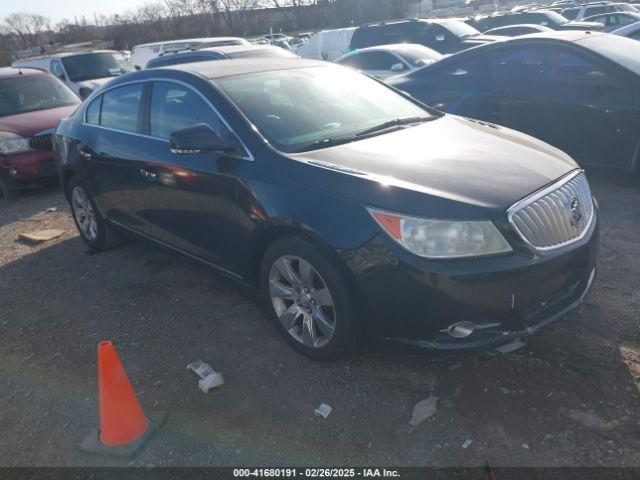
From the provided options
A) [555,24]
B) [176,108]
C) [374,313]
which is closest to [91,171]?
[176,108]

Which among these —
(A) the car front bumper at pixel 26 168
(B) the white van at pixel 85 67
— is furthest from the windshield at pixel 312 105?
(B) the white van at pixel 85 67

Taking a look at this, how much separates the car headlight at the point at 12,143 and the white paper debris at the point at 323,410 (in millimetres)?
6391

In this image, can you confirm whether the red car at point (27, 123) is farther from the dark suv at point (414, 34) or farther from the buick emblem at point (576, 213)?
the dark suv at point (414, 34)

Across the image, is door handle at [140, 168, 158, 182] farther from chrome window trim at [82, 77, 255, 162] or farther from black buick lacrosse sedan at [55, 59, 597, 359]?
chrome window trim at [82, 77, 255, 162]

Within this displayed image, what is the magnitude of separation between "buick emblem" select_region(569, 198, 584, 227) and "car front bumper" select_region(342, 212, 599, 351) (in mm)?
189

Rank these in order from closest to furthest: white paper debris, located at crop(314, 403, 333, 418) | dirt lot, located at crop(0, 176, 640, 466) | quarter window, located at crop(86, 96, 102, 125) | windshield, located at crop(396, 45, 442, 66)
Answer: dirt lot, located at crop(0, 176, 640, 466), white paper debris, located at crop(314, 403, 333, 418), quarter window, located at crop(86, 96, 102, 125), windshield, located at crop(396, 45, 442, 66)

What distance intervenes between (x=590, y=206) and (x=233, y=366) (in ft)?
7.74

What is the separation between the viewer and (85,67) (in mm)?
13320

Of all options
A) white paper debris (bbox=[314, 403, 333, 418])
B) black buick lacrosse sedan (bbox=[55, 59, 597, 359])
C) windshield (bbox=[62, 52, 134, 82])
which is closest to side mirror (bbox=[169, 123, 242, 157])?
black buick lacrosse sedan (bbox=[55, 59, 597, 359])

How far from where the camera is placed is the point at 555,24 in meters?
17.3

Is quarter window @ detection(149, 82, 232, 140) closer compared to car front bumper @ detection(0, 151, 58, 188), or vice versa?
quarter window @ detection(149, 82, 232, 140)

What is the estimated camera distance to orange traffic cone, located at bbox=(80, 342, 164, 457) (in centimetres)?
268

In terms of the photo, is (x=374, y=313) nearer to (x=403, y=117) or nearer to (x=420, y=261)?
(x=420, y=261)

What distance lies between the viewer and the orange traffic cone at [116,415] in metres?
2.68
